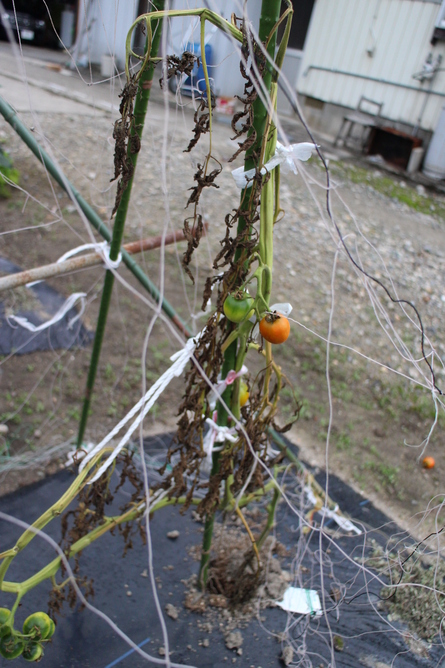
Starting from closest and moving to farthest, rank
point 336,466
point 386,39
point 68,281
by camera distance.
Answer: point 336,466, point 68,281, point 386,39

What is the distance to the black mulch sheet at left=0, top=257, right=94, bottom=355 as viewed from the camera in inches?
101

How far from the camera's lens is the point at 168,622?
54.6 inches

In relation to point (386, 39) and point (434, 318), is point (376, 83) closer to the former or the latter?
point (386, 39)

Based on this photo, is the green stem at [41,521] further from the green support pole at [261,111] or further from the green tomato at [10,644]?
the green support pole at [261,111]

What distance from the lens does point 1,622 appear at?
0.93 metres

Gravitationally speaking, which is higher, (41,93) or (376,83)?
(376,83)

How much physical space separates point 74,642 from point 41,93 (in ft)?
20.6

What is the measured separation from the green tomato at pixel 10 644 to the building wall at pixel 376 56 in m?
7.27

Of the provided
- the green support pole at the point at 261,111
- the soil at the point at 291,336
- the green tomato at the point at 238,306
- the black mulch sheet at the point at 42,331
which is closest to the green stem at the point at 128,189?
the soil at the point at 291,336

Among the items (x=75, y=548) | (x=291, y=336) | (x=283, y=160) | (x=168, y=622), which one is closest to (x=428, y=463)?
(x=291, y=336)

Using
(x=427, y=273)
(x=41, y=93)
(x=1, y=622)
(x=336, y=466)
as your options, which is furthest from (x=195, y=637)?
(x=41, y=93)

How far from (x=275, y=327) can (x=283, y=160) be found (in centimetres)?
31

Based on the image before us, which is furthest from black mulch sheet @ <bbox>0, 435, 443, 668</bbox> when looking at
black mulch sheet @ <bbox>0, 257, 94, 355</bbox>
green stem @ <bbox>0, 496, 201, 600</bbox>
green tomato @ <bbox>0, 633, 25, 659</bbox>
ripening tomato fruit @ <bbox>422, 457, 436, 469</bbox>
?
black mulch sheet @ <bbox>0, 257, 94, 355</bbox>

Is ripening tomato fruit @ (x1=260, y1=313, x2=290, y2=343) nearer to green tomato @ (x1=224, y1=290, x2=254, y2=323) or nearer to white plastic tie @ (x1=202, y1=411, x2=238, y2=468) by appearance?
green tomato @ (x1=224, y1=290, x2=254, y2=323)
